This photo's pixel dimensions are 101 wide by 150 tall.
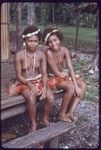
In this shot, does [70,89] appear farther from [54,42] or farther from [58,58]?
[54,42]

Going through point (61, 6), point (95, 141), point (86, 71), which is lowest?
point (95, 141)

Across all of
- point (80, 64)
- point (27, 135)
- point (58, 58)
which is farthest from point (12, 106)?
point (80, 64)

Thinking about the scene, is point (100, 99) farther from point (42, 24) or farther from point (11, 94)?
point (42, 24)

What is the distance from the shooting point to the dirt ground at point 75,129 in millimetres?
5609

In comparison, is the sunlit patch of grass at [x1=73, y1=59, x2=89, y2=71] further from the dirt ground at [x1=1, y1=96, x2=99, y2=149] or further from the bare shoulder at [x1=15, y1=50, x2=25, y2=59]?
the bare shoulder at [x1=15, y1=50, x2=25, y2=59]

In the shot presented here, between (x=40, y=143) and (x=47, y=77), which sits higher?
(x=47, y=77)

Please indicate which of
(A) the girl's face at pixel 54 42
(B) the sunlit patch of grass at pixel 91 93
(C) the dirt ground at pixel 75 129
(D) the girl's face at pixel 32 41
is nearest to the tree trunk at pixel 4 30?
(B) the sunlit patch of grass at pixel 91 93

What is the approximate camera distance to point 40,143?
4781 mm

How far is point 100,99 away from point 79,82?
6.84 ft

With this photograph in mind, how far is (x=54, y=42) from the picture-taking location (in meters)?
5.44

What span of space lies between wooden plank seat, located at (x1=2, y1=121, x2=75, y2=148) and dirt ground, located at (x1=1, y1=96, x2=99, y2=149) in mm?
429

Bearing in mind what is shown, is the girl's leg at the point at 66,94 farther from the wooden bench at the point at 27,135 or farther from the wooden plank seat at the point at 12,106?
the wooden plank seat at the point at 12,106

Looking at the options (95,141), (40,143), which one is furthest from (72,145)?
(40,143)

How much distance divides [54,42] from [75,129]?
150 centimetres
